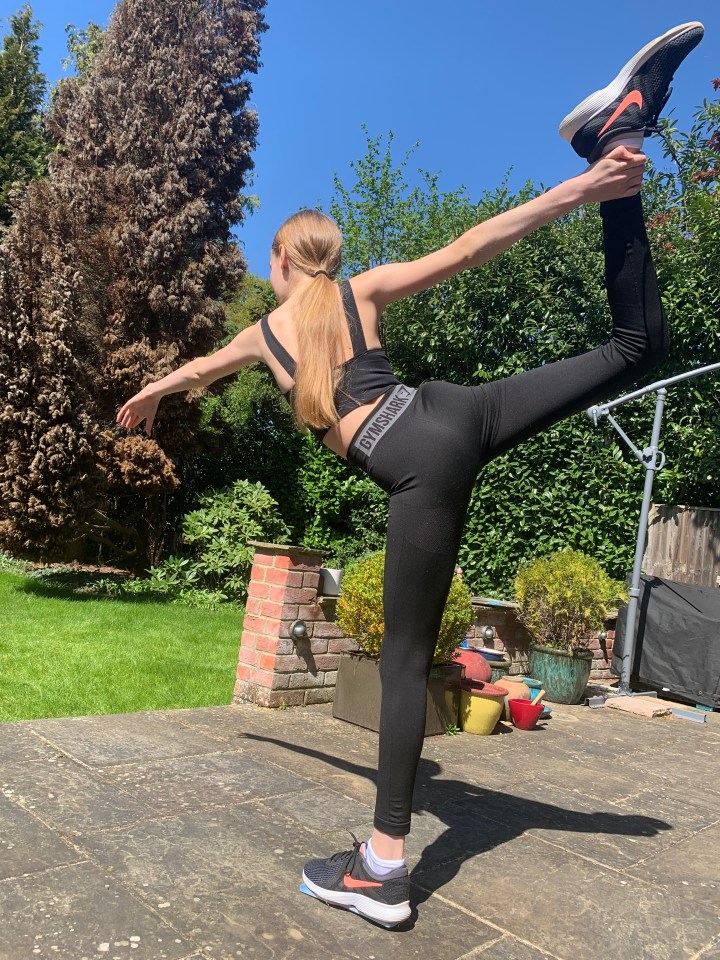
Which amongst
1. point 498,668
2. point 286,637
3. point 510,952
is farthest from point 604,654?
point 510,952

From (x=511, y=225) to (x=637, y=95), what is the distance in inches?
17.6

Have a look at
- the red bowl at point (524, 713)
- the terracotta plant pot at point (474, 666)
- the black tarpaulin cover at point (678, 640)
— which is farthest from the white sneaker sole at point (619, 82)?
the black tarpaulin cover at point (678, 640)

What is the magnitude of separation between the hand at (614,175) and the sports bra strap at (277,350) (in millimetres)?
873

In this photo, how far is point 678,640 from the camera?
671cm

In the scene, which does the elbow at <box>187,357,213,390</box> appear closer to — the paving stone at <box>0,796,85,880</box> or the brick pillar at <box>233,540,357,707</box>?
the paving stone at <box>0,796,85,880</box>

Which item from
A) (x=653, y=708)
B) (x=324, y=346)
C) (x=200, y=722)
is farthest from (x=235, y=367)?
(x=653, y=708)

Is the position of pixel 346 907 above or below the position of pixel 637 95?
below

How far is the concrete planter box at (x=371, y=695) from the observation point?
386 cm

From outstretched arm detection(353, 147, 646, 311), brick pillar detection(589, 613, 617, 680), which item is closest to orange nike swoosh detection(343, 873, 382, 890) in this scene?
outstretched arm detection(353, 147, 646, 311)

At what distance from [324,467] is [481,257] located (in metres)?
8.53

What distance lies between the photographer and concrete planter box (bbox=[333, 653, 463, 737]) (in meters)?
3.86

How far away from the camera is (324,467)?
10336 mm

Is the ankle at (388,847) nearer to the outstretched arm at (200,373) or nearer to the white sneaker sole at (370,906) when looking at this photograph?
the white sneaker sole at (370,906)

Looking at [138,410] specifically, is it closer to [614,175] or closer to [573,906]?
[614,175]
